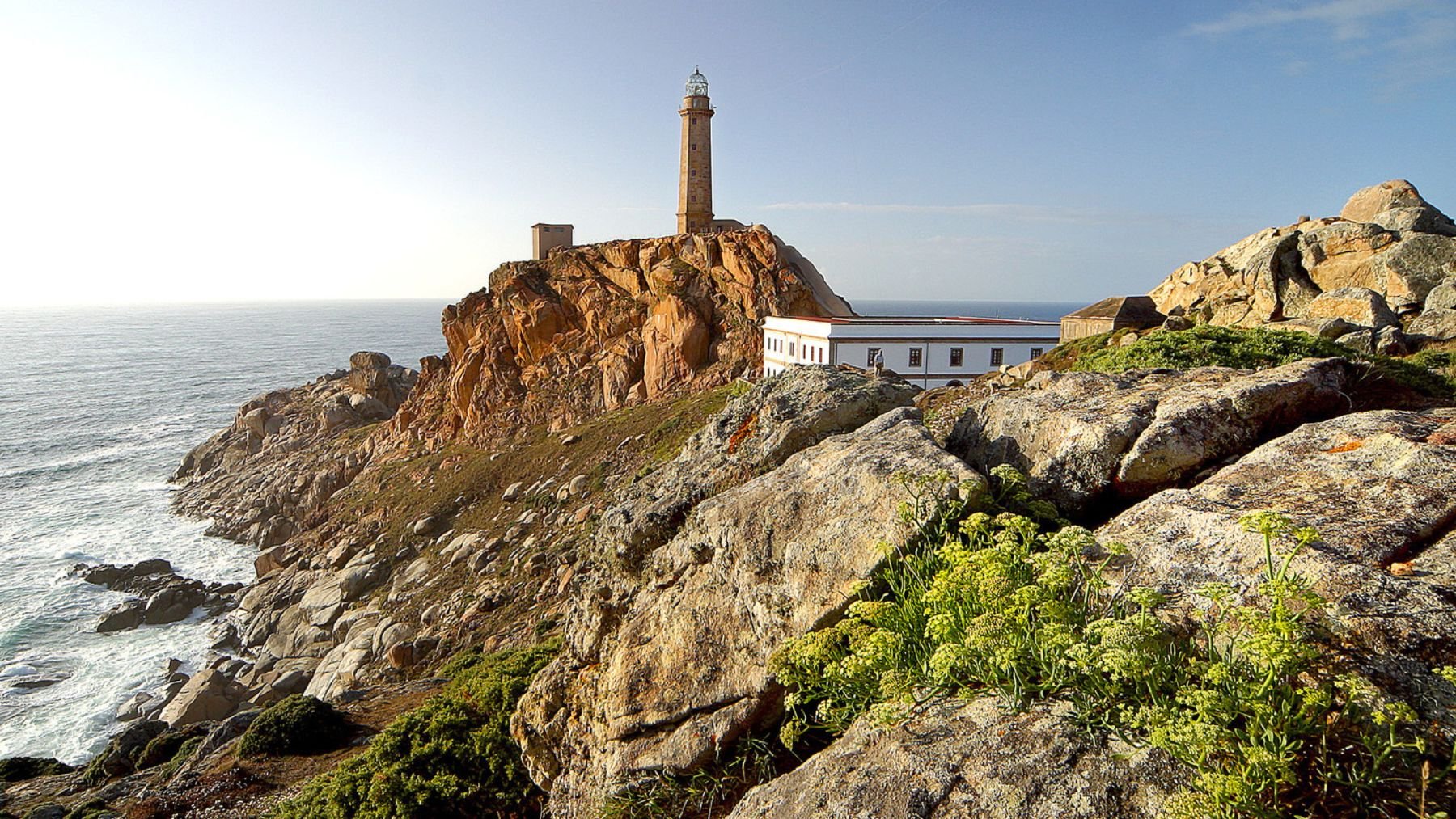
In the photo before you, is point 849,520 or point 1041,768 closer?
point 1041,768

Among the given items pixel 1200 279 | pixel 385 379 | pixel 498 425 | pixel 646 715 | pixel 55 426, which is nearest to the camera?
pixel 646 715

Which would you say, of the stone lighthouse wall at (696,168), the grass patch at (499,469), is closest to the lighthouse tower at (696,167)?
the stone lighthouse wall at (696,168)

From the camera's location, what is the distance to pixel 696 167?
58625 millimetres

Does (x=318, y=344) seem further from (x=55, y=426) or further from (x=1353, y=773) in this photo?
(x=1353, y=773)

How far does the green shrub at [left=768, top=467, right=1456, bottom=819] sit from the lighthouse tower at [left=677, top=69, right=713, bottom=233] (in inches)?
2154

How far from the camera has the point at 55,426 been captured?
83375mm

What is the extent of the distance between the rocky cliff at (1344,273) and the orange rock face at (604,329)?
28.2 meters

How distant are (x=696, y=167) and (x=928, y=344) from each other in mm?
28769

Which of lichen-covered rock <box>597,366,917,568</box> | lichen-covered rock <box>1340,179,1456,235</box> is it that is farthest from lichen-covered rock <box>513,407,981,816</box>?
lichen-covered rock <box>1340,179,1456,235</box>

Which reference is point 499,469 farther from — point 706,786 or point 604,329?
point 706,786

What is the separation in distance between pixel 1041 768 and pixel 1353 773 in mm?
1505

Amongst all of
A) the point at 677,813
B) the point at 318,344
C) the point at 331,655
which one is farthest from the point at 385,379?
the point at 318,344

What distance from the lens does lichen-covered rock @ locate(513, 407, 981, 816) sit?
699 centimetres

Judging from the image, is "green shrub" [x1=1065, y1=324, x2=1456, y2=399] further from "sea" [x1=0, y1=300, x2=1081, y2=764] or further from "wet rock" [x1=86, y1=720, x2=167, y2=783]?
"sea" [x1=0, y1=300, x2=1081, y2=764]
